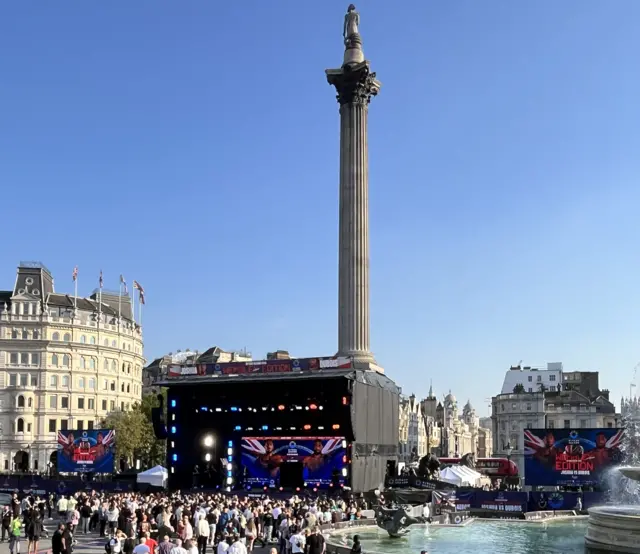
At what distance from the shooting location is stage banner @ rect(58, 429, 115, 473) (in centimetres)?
5684

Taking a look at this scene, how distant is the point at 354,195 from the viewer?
69.2 m

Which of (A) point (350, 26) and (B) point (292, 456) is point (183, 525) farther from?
(A) point (350, 26)

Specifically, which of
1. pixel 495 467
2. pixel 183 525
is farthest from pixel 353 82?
pixel 183 525

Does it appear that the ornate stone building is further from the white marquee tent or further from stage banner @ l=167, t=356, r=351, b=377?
stage banner @ l=167, t=356, r=351, b=377

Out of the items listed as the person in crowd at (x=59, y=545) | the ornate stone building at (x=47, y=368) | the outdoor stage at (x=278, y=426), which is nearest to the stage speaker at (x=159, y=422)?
the outdoor stage at (x=278, y=426)

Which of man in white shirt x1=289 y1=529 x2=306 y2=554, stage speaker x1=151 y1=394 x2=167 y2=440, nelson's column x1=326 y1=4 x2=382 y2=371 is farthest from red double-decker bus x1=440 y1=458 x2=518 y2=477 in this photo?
man in white shirt x1=289 y1=529 x2=306 y2=554

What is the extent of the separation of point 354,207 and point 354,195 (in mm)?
1038

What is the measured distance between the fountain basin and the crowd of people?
9292 mm

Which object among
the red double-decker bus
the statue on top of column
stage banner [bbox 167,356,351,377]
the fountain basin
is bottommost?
the red double-decker bus

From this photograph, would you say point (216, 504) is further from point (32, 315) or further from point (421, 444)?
point (421, 444)

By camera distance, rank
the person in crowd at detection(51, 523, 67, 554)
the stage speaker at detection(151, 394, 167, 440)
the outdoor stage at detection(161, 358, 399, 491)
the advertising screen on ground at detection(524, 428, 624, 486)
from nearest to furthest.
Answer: the person in crowd at detection(51, 523, 67, 554) → the advertising screen on ground at detection(524, 428, 624, 486) → the outdoor stage at detection(161, 358, 399, 491) → the stage speaker at detection(151, 394, 167, 440)

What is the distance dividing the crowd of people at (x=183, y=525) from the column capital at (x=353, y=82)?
41.4 meters

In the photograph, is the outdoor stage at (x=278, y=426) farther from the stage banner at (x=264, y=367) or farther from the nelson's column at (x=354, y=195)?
the nelson's column at (x=354, y=195)

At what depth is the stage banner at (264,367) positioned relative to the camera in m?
52.8
